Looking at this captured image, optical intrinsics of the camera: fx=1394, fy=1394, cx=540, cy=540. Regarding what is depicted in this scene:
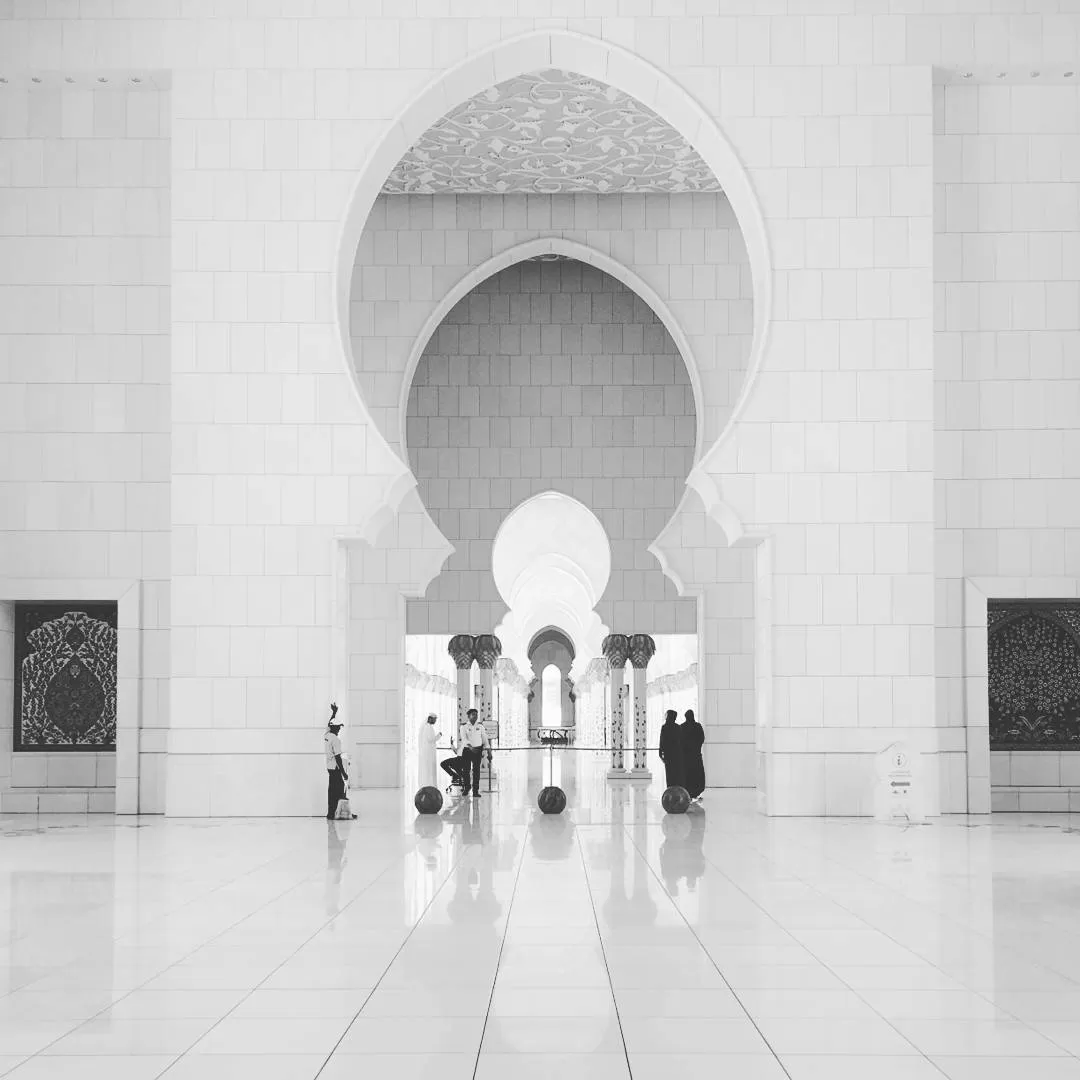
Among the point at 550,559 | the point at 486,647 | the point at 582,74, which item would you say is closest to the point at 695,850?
the point at 582,74

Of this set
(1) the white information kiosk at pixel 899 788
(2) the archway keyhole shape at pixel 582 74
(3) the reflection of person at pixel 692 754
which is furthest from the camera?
(3) the reflection of person at pixel 692 754

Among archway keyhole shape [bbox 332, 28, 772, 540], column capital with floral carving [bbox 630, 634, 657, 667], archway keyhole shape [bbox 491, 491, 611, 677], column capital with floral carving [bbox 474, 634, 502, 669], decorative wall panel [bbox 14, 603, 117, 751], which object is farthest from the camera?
archway keyhole shape [bbox 491, 491, 611, 677]

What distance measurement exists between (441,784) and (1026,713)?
801 cm

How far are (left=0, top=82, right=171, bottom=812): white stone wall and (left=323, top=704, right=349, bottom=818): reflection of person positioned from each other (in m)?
1.78

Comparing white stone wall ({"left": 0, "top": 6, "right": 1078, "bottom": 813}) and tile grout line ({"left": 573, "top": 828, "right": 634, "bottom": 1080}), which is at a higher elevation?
white stone wall ({"left": 0, "top": 6, "right": 1078, "bottom": 813})

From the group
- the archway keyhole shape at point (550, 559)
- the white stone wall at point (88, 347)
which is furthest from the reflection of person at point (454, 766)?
the archway keyhole shape at point (550, 559)

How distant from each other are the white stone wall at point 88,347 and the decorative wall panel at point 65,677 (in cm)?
56

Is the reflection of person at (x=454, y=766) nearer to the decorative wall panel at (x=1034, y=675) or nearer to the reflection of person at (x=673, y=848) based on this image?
the reflection of person at (x=673, y=848)

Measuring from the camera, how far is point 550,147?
1583 cm

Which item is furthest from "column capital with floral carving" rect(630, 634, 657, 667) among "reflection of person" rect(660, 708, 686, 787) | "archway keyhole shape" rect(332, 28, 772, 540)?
"archway keyhole shape" rect(332, 28, 772, 540)

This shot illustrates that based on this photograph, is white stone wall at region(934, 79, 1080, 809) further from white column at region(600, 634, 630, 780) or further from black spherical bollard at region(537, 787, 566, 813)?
white column at region(600, 634, 630, 780)

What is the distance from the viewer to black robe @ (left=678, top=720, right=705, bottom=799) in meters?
14.2

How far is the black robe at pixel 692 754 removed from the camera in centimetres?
1418

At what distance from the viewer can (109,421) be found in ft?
43.0
